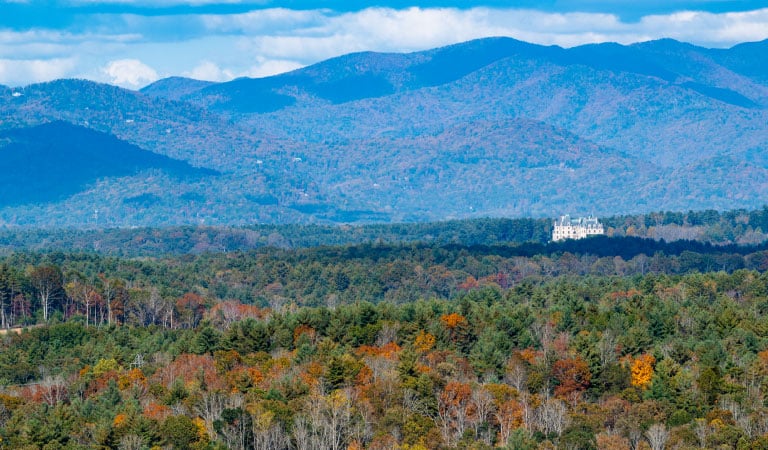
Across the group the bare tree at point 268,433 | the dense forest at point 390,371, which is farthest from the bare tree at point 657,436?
the bare tree at point 268,433

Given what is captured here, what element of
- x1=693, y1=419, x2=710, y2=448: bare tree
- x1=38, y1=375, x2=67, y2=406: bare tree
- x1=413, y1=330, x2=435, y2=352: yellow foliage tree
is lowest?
x1=38, y1=375, x2=67, y2=406: bare tree

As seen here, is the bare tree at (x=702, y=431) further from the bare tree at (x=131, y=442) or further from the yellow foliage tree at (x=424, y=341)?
the yellow foliage tree at (x=424, y=341)

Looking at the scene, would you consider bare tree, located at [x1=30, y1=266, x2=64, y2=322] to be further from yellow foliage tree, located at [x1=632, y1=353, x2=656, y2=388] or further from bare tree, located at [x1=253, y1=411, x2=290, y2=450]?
bare tree, located at [x1=253, y1=411, x2=290, y2=450]

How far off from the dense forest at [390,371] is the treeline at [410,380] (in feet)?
0.55

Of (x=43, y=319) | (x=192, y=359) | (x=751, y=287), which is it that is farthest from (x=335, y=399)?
(x=751, y=287)

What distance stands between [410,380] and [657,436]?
17976mm

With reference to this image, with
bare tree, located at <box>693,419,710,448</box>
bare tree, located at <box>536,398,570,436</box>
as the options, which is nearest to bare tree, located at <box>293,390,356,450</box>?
bare tree, located at <box>536,398,570,436</box>

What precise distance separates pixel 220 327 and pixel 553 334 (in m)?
35.5

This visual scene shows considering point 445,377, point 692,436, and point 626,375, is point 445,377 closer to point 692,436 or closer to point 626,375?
point 626,375

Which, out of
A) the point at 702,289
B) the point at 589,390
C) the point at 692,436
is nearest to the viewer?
the point at 692,436

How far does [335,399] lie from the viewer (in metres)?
88.2

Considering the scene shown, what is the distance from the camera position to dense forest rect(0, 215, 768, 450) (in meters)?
82.8

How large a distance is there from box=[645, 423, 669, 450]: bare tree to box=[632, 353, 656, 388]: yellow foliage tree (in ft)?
47.7

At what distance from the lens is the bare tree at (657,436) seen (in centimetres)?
7950
